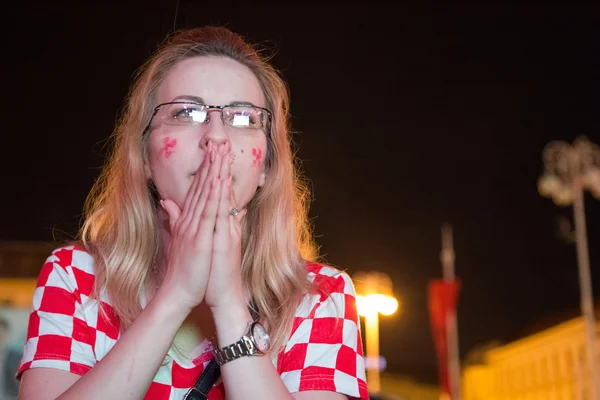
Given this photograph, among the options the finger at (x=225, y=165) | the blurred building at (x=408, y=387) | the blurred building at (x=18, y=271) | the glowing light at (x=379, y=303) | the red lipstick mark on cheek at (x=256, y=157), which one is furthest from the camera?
the blurred building at (x=408, y=387)

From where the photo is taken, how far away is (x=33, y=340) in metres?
1.94

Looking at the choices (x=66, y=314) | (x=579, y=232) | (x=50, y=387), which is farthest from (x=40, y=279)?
(x=579, y=232)

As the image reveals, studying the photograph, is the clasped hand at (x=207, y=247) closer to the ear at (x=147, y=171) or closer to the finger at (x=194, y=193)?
the finger at (x=194, y=193)

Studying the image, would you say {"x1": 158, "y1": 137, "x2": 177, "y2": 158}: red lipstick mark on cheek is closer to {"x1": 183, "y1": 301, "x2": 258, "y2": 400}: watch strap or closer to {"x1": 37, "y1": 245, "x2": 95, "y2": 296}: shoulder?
{"x1": 37, "y1": 245, "x2": 95, "y2": 296}: shoulder

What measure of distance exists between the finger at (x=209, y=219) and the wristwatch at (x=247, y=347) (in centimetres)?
23

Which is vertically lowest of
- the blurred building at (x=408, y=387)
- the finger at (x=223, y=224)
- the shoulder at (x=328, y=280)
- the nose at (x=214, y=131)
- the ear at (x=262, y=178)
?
the shoulder at (x=328, y=280)

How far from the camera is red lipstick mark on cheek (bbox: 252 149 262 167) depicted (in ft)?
6.91

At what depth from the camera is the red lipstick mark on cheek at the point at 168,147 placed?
6.72 ft

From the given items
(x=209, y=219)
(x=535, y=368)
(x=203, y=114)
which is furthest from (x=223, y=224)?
(x=535, y=368)

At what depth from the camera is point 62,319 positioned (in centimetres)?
198

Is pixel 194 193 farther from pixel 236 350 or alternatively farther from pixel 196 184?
pixel 236 350

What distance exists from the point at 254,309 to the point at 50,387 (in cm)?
55

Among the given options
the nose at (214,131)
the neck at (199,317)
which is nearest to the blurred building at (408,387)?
the neck at (199,317)

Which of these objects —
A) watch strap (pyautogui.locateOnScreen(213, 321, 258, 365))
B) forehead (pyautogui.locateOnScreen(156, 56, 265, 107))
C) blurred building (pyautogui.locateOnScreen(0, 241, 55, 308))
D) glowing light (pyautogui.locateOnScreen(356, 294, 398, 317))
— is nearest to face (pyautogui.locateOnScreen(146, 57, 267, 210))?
forehead (pyautogui.locateOnScreen(156, 56, 265, 107))
